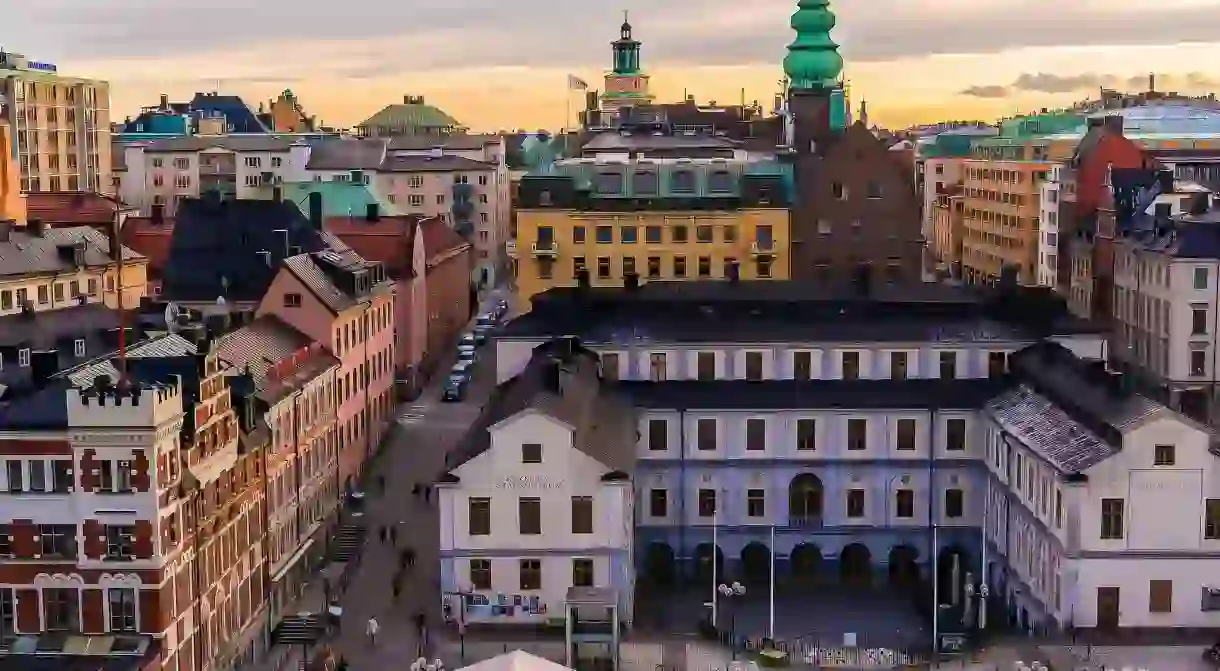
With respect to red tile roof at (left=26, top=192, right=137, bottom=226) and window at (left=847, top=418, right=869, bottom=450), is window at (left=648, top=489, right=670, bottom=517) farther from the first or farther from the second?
red tile roof at (left=26, top=192, right=137, bottom=226)

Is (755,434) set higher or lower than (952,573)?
higher

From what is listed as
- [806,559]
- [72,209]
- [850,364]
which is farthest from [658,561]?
[72,209]

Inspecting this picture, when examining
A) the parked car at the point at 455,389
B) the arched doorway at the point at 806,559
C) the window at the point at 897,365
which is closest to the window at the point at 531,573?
the arched doorway at the point at 806,559

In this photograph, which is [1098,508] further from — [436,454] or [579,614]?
[436,454]

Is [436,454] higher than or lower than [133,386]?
lower

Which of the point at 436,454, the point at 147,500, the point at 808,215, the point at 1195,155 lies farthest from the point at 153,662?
the point at 1195,155

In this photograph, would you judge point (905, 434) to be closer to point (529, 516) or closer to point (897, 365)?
point (897, 365)

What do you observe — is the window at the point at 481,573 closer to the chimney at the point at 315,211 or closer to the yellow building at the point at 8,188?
the chimney at the point at 315,211
